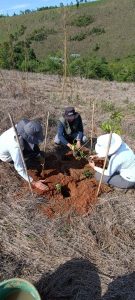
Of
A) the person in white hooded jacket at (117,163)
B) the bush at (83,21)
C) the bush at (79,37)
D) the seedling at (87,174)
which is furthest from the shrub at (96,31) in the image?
the person in white hooded jacket at (117,163)

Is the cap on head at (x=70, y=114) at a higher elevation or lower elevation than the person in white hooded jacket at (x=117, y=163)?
higher

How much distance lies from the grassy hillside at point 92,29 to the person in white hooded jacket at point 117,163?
75.5 ft

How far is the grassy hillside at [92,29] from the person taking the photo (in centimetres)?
2919

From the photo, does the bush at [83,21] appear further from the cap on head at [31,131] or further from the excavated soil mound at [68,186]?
the cap on head at [31,131]

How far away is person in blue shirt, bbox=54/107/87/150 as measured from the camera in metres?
5.39

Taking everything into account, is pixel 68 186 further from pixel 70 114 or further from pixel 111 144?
pixel 70 114

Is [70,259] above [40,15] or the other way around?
the other way around

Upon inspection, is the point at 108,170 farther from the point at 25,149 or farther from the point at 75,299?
the point at 75,299

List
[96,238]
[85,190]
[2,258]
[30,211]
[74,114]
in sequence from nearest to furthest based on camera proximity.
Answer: [2,258] < [96,238] < [30,211] < [85,190] < [74,114]

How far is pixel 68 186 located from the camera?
15.5 feet

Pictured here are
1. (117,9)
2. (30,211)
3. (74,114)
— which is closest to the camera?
(30,211)

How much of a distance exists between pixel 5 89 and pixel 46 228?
16.6 feet

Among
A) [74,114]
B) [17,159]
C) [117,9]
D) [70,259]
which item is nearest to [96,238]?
[70,259]

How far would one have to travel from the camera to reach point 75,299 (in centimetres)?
333
